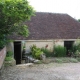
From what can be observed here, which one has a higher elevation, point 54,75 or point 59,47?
point 59,47

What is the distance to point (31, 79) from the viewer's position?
13.0 meters

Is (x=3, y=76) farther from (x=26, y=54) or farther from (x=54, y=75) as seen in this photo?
(x=26, y=54)

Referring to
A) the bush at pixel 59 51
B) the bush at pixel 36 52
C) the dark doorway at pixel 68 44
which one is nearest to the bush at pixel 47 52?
the bush at pixel 59 51

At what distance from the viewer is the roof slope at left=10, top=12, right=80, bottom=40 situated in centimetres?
2407

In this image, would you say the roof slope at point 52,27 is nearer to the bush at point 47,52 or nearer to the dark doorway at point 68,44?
the dark doorway at point 68,44

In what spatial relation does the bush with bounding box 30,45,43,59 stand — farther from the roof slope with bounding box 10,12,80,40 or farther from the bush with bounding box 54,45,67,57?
the bush with bounding box 54,45,67,57

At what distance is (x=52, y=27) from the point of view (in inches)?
1003

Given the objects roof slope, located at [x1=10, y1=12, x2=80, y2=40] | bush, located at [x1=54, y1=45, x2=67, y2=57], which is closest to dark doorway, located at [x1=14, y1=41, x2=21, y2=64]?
roof slope, located at [x1=10, y1=12, x2=80, y2=40]

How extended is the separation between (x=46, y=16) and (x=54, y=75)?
14032 mm

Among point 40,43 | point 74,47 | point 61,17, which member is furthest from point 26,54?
point 61,17

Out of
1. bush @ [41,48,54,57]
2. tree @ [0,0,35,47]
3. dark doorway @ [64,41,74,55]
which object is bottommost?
bush @ [41,48,54,57]

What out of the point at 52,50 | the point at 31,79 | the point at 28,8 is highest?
the point at 28,8

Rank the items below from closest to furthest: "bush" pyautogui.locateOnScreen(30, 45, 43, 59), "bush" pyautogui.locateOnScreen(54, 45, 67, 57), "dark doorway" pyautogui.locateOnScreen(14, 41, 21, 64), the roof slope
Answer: "bush" pyautogui.locateOnScreen(30, 45, 43, 59)
"bush" pyautogui.locateOnScreen(54, 45, 67, 57)
"dark doorway" pyautogui.locateOnScreen(14, 41, 21, 64)
the roof slope

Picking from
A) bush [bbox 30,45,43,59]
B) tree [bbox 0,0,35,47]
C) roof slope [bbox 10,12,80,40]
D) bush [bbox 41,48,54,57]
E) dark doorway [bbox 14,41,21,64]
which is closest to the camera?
tree [bbox 0,0,35,47]
